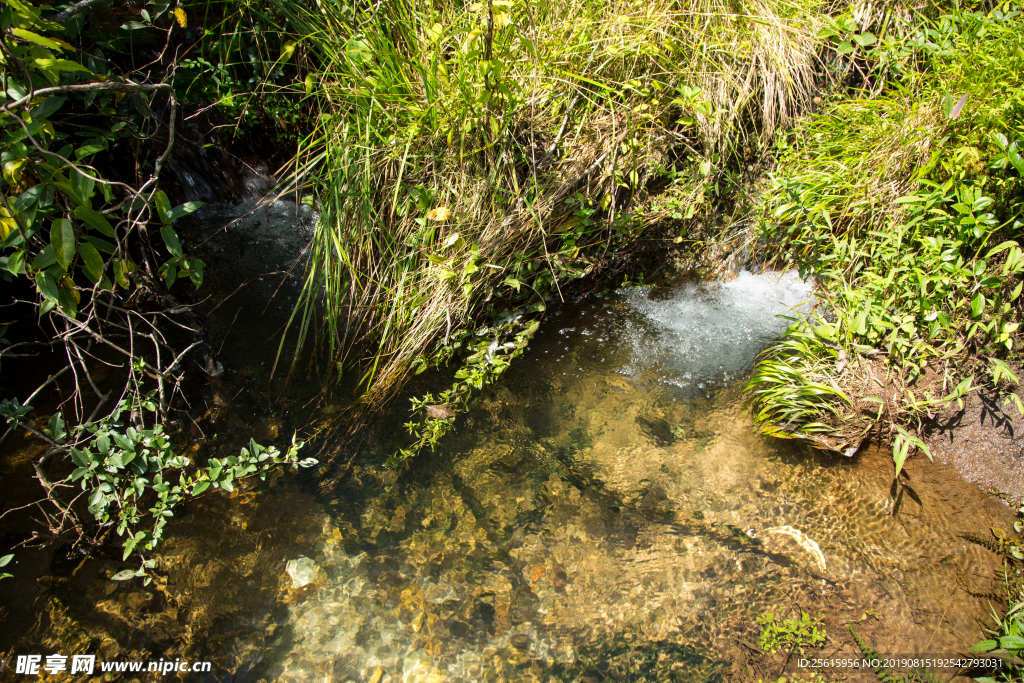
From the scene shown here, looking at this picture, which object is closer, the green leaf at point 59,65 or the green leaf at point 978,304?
the green leaf at point 59,65

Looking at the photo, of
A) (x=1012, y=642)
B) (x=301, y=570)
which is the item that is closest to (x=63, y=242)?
(x=301, y=570)

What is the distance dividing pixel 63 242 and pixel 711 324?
277 centimetres

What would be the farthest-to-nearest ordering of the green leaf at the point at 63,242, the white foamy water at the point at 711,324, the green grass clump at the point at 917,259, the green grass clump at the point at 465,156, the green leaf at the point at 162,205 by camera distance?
the white foamy water at the point at 711,324 < the green grass clump at the point at 465,156 < the green grass clump at the point at 917,259 < the green leaf at the point at 162,205 < the green leaf at the point at 63,242

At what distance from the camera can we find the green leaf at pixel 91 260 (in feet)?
4.71

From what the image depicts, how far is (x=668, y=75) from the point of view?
302cm

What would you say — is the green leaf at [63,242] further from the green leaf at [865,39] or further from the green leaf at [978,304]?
the green leaf at [865,39]

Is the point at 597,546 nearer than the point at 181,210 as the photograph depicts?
No

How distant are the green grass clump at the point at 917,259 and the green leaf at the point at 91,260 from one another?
2.63m

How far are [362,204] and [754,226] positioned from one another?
2237 millimetres

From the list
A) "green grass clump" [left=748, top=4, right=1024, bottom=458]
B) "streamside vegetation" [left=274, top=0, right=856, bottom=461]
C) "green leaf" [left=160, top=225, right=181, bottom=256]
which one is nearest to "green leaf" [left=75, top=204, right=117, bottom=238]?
"green leaf" [left=160, top=225, right=181, bottom=256]

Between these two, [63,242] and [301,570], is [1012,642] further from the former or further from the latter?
[63,242]

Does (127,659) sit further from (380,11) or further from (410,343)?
(380,11)

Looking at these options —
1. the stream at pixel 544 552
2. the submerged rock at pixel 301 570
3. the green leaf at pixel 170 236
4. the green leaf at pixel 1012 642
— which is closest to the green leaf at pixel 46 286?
the green leaf at pixel 170 236

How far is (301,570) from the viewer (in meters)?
1.90
